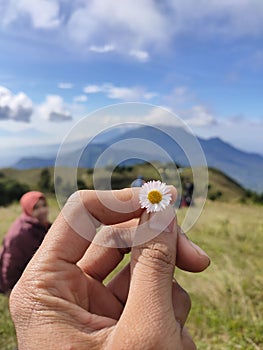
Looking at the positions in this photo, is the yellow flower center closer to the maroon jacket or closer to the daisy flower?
the daisy flower

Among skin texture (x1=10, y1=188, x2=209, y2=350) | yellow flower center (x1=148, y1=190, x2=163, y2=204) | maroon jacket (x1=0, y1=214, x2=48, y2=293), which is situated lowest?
maroon jacket (x1=0, y1=214, x2=48, y2=293)

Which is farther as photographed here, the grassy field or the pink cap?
the pink cap

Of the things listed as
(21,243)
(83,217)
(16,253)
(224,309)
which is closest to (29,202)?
(21,243)

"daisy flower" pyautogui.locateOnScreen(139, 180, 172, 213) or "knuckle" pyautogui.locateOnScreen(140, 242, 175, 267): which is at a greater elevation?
"daisy flower" pyautogui.locateOnScreen(139, 180, 172, 213)

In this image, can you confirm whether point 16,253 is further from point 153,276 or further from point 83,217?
point 153,276

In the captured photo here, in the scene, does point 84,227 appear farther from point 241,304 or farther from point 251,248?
point 251,248

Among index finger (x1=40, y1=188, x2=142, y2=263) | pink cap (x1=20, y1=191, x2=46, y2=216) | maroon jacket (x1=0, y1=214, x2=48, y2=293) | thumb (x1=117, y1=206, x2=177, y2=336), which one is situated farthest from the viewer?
pink cap (x1=20, y1=191, x2=46, y2=216)

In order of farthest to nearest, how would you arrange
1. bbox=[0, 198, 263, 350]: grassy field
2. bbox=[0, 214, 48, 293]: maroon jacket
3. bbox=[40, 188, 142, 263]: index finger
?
bbox=[0, 214, 48, 293]: maroon jacket
bbox=[0, 198, 263, 350]: grassy field
bbox=[40, 188, 142, 263]: index finger

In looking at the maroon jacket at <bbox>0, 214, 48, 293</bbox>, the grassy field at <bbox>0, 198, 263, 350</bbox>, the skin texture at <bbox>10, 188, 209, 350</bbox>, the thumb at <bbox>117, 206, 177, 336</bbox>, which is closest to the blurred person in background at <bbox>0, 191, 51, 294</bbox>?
the maroon jacket at <bbox>0, 214, 48, 293</bbox>
